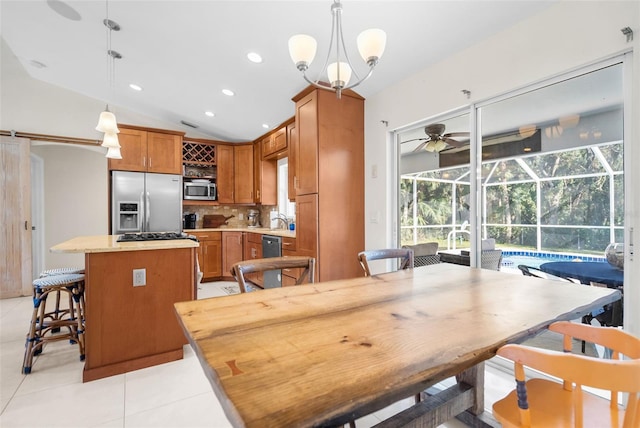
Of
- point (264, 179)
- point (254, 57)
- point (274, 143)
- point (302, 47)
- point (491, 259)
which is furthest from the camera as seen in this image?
point (264, 179)

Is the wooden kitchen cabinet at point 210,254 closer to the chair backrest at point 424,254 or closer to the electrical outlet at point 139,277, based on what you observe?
the electrical outlet at point 139,277

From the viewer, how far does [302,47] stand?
168 centimetres

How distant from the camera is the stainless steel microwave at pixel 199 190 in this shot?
5199 millimetres

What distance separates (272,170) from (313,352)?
4.91 metres

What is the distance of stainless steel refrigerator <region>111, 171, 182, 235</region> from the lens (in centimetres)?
459

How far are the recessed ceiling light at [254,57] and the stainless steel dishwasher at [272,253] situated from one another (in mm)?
2116

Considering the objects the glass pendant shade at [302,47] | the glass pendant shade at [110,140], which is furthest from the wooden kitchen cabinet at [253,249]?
the glass pendant shade at [302,47]

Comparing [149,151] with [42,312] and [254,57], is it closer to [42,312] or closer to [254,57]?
[254,57]

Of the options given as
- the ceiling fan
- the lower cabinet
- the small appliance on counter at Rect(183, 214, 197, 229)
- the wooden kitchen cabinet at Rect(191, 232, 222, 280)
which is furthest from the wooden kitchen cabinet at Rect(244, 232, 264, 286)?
the ceiling fan

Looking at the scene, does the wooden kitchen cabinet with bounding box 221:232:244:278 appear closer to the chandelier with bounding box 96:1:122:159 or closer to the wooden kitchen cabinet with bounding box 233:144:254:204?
the wooden kitchen cabinet with bounding box 233:144:254:204

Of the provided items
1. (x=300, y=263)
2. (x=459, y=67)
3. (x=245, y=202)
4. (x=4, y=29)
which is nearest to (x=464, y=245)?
(x=459, y=67)

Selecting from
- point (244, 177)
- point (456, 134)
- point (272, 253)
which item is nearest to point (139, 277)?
point (272, 253)

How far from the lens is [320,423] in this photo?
1.67 ft

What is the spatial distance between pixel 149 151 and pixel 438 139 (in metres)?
4.42
